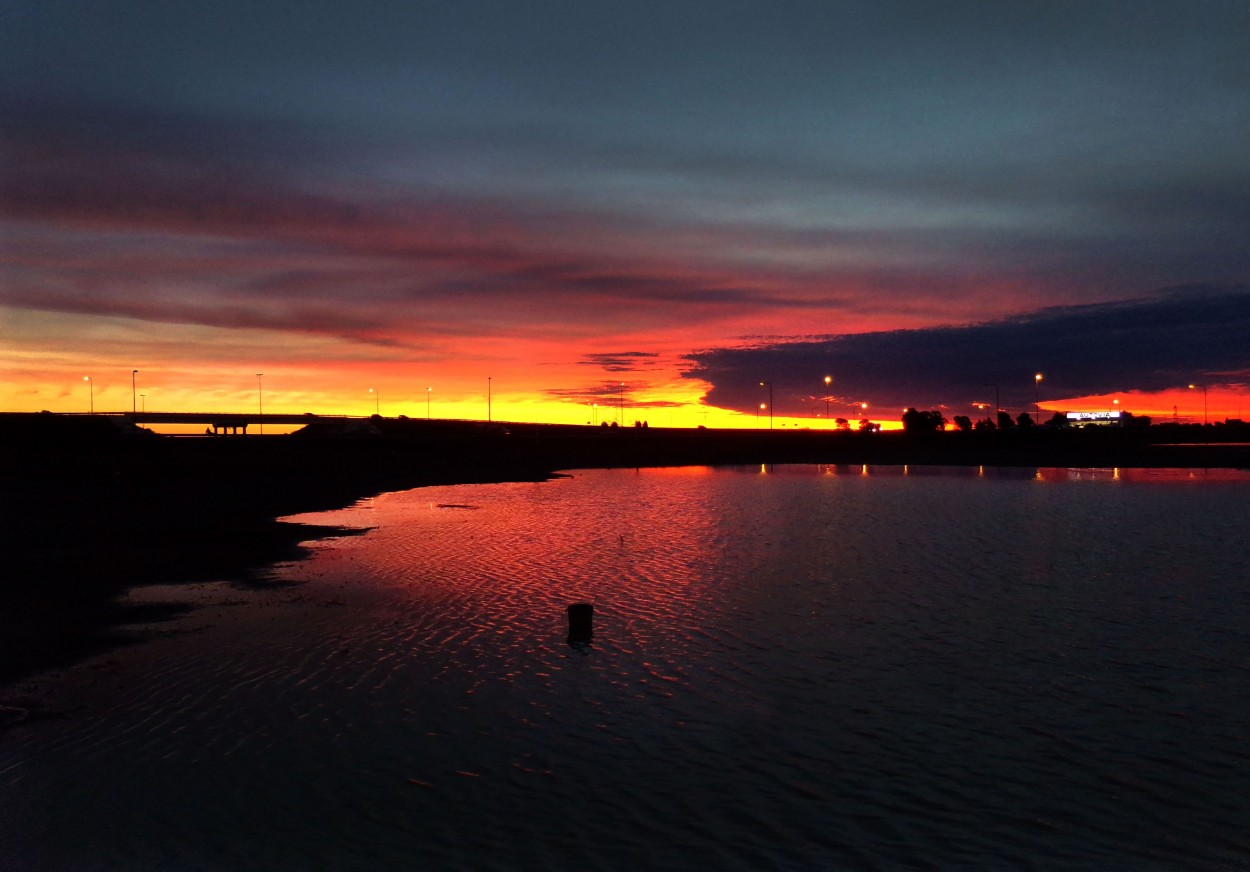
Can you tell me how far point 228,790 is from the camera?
11.2m

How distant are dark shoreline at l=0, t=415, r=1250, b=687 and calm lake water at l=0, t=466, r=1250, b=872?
95.6 inches

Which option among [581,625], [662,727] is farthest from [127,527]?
[662,727]

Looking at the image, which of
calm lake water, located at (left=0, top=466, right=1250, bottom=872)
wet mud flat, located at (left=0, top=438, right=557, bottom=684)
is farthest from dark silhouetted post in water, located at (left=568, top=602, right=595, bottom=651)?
wet mud flat, located at (left=0, top=438, right=557, bottom=684)

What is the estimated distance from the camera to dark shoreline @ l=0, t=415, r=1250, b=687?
22.2 m

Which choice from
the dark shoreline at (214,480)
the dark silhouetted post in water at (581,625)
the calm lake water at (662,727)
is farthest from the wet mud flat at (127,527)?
the dark silhouetted post in water at (581,625)

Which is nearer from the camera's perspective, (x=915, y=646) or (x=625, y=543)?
Result: (x=915, y=646)

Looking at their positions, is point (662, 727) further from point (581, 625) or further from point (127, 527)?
point (127, 527)

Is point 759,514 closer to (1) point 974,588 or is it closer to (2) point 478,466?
(1) point 974,588

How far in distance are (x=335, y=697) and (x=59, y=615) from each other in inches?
402

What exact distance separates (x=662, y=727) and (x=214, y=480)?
57.5 m

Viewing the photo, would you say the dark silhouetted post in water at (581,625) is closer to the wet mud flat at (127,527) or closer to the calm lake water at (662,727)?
the calm lake water at (662,727)

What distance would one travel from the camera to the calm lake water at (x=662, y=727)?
9883mm

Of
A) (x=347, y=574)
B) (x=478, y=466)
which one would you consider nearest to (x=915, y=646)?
(x=347, y=574)

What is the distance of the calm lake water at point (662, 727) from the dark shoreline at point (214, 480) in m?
2.43
